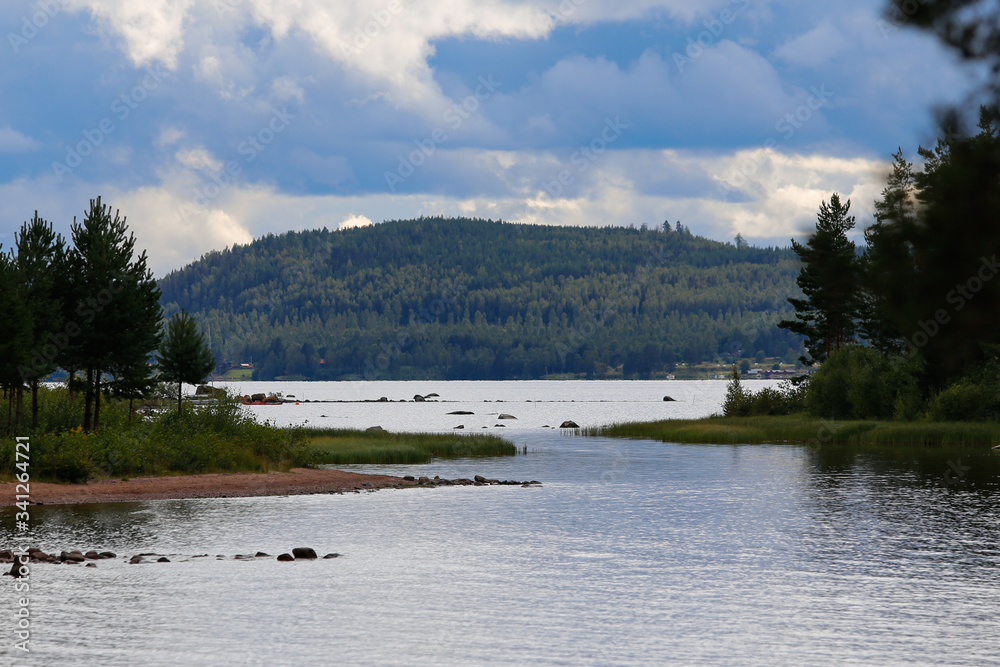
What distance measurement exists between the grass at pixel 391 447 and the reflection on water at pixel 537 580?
2010 centimetres

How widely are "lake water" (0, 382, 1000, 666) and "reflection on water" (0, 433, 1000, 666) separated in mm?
88

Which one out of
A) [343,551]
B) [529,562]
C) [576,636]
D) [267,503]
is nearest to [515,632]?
[576,636]

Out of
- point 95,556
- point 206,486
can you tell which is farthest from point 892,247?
point 206,486

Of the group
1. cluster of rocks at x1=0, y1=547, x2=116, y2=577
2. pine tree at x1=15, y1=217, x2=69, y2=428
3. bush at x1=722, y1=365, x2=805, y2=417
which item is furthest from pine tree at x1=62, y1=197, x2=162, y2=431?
bush at x1=722, y1=365, x2=805, y2=417

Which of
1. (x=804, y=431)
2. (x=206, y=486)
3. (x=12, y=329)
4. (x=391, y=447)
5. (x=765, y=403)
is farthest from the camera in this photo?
(x=765, y=403)

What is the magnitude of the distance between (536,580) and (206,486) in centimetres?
2462

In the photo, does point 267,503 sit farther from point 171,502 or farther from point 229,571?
point 229,571

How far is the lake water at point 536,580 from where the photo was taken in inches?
730

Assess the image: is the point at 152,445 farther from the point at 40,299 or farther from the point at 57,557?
the point at 57,557

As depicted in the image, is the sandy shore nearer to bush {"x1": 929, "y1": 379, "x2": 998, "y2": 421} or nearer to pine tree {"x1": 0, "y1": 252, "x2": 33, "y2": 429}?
pine tree {"x1": 0, "y1": 252, "x2": 33, "y2": 429}

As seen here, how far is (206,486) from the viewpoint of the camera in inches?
1778

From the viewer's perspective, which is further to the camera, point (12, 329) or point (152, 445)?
point (152, 445)

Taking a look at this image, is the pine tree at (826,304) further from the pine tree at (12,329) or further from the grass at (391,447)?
the pine tree at (12,329)

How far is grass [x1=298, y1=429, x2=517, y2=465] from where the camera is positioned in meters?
65.9
